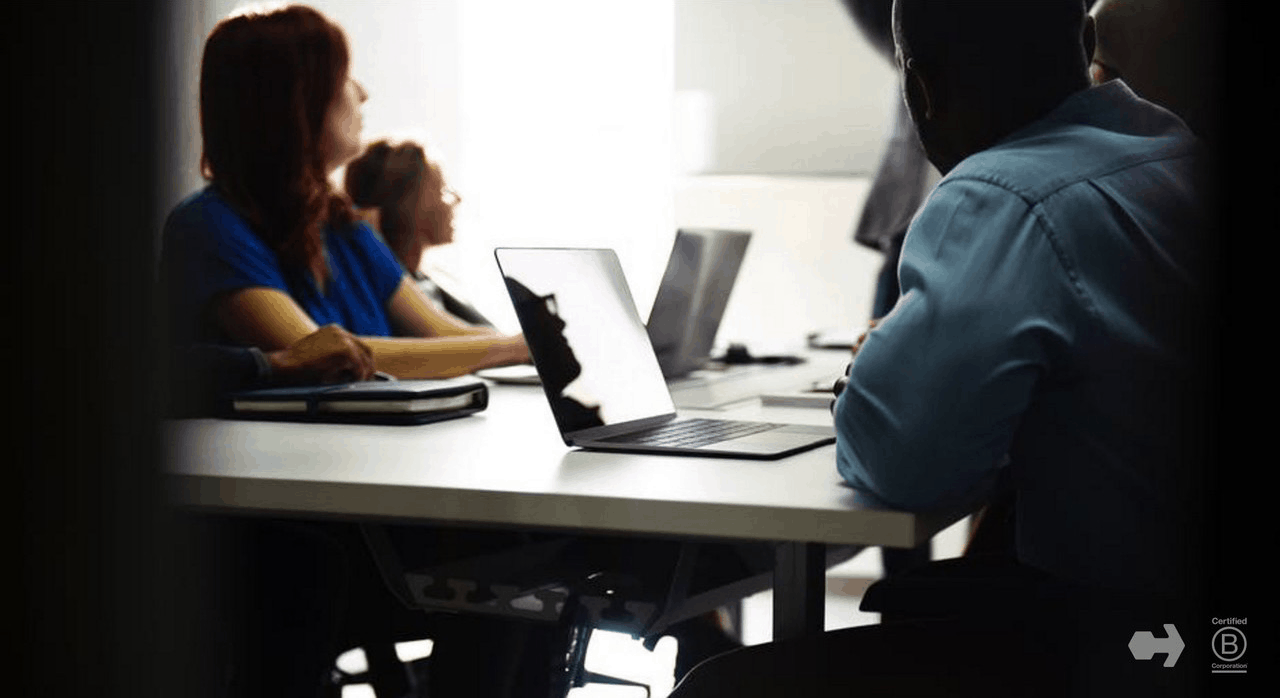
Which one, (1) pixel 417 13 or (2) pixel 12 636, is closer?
(2) pixel 12 636

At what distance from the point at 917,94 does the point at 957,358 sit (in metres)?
0.29

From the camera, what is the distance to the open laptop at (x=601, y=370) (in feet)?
4.60

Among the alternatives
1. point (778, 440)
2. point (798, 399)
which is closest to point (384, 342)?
point (798, 399)

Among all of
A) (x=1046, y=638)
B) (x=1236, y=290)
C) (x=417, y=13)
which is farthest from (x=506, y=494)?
(x=417, y=13)

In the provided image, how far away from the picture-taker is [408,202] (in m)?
3.31

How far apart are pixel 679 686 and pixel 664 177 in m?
4.09

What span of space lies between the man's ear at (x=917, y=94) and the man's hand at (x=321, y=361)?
0.85m

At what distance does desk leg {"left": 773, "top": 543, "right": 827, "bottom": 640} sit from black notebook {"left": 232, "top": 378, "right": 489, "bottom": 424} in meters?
0.50

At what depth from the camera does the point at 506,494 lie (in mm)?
1135

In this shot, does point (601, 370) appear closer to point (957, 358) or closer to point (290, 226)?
point (957, 358)

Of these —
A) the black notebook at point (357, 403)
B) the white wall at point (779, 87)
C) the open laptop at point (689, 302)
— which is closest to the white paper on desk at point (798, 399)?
the open laptop at point (689, 302)

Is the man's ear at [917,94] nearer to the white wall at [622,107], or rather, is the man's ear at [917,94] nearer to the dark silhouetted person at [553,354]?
the dark silhouetted person at [553,354]

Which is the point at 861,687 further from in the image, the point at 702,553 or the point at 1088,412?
the point at 702,553

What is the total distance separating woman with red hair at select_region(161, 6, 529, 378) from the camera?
2.10m
